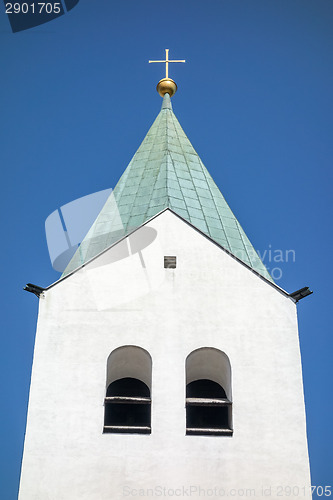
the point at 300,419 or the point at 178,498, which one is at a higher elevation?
the point at 300,419

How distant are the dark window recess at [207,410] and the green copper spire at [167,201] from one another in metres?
2.63

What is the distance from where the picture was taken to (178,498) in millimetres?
11859

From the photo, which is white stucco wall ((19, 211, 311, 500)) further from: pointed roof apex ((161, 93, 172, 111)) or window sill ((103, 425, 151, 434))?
pointed roof apex ((161, 93, 172, 111))

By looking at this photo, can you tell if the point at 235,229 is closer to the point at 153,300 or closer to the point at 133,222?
the point at 133,222

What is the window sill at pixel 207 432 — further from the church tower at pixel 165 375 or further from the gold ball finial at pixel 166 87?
the gold ball finial at pixel 166 87

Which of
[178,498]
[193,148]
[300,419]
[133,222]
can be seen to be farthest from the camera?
[193,148]

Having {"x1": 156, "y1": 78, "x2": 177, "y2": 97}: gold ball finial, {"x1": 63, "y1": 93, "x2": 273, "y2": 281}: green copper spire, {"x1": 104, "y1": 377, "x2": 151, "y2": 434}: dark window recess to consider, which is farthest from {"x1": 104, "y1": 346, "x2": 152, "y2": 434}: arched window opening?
{"x1": 156, "y1": 78, "x2": 177, "y2": 97}: gold ball finial

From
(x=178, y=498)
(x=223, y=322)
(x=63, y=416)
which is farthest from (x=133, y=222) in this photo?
(x=178, y=498)

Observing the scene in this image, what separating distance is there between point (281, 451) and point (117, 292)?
392 centimetres

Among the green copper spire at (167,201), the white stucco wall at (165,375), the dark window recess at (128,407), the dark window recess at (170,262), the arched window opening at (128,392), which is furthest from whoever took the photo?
the green copper spire at (167,201)

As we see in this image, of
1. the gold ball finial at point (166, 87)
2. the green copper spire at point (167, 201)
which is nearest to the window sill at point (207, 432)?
the green copper spire at point (167, 201)

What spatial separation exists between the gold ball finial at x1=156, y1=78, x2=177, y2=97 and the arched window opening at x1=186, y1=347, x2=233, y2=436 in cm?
912

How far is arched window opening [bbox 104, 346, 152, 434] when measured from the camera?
1277cm

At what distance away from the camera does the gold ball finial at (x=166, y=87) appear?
67.0ft
